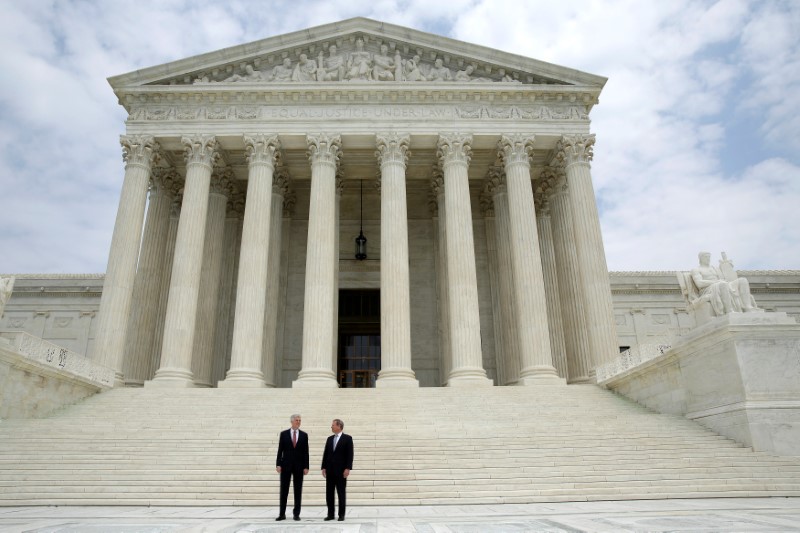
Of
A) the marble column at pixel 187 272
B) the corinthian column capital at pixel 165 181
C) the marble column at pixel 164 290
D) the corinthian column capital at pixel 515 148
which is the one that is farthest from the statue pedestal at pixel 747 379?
the corinthian column capital at pixel 165 181

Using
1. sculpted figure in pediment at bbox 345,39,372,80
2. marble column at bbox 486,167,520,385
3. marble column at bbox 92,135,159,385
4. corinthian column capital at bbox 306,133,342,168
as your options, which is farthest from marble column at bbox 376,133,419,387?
marble column at bbox 92,135,159,385

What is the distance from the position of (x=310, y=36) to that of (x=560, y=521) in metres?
27.8

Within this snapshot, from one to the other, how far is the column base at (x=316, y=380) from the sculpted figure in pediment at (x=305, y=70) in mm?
15752

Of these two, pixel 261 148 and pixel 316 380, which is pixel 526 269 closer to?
pixel 316 380

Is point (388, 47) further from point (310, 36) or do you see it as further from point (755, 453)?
point (755, 453)

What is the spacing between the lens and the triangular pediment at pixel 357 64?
93.2ft

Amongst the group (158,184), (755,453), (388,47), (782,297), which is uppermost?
(388,47)

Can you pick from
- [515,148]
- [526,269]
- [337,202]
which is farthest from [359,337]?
[515,148]

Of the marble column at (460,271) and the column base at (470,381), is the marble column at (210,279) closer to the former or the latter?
the marble column at (460,271)

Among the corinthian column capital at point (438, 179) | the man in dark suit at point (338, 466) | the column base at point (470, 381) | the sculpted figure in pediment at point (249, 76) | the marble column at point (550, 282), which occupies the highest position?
the sculpted figure in pediment at point (249, 76)

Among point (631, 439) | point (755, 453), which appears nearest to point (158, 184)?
point (631, 439)

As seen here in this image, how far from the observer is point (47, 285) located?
131 feet

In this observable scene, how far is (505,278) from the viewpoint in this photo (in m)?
30.7

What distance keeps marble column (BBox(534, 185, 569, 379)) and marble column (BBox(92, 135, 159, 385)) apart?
72.8ft
